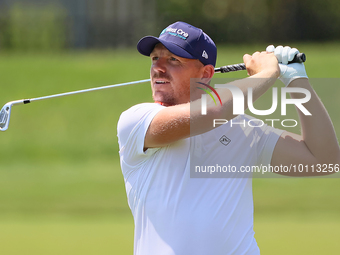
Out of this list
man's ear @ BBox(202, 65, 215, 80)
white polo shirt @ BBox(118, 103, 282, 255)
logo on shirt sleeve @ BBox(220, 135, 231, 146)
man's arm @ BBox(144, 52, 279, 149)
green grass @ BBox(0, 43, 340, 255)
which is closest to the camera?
man's arm @ BBox(144, 52, 279, 149)

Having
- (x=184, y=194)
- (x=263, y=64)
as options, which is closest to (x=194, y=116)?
(x=184, y=194)

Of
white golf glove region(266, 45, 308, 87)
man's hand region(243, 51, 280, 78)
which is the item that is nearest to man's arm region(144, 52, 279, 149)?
man's hand region(243, 51, 280, 78)

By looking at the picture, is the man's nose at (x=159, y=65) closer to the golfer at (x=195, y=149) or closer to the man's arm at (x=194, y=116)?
the golfer at (x=195, y=149)

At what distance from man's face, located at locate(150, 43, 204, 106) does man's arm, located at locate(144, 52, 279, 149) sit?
0.75 feet

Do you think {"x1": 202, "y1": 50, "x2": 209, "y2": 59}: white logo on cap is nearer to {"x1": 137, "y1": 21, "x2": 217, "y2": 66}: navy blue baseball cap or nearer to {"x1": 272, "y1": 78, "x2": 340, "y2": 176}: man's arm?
{"x1": 137, "y1": 21, "x2": 217, "y2": 66}: navy blue baseball cap

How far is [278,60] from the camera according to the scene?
272 centimetres

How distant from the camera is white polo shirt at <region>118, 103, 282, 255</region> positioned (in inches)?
96.5

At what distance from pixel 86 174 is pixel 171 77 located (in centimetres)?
1036

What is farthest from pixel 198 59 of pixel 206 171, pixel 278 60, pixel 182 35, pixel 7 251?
pixel 7 251

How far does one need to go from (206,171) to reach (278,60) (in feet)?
2.31

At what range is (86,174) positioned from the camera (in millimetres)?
12781

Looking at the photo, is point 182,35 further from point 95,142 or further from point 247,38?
point 247,38

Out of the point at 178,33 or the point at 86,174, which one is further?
the point at 86,174

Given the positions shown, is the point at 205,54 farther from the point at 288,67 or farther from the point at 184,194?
the point at 184,194
